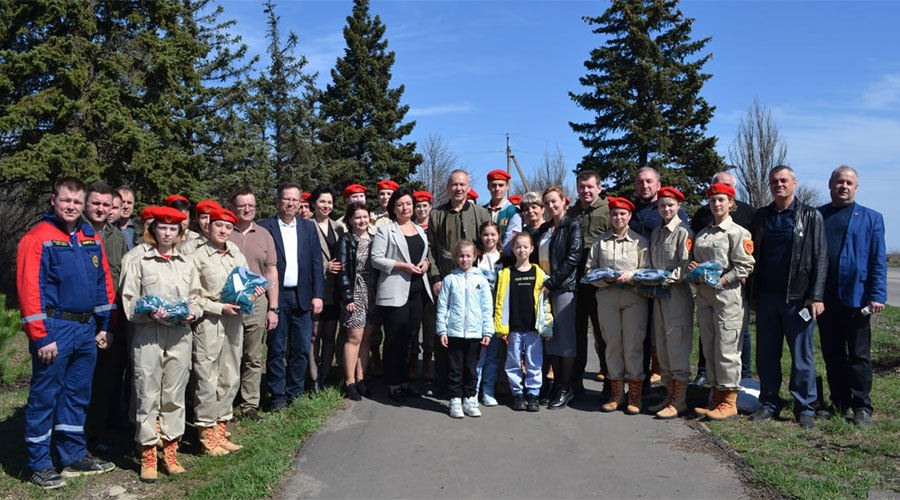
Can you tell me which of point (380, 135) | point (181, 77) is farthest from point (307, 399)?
point (380, 135)

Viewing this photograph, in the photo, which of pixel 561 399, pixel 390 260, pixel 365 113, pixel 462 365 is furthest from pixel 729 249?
pixel 365 113

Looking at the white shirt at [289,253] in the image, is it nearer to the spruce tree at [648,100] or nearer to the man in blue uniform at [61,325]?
the man in blue uniform at [61,325]

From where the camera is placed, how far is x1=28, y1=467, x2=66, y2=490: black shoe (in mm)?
4559

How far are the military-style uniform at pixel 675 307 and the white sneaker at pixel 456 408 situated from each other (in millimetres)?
2060

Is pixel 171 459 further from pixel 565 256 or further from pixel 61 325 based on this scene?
pixel 565 256

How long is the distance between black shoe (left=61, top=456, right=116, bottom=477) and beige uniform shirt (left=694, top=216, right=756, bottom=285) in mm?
5480

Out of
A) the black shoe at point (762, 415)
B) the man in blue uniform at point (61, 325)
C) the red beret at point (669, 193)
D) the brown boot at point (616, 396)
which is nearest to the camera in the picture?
the man in blue uniform at point (61, 325)

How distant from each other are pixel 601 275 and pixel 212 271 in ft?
11.8

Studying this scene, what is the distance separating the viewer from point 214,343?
5.13 metres

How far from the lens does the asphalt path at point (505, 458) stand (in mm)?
4430

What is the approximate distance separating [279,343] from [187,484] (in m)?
1.80

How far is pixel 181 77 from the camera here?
59.8 feet

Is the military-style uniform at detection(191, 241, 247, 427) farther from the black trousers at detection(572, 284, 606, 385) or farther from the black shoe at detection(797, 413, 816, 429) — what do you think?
the black shoe at detection(797, 413, 816, 429)

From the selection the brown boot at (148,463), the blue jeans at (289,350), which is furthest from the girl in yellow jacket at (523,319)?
the brown boot at (148,463)
